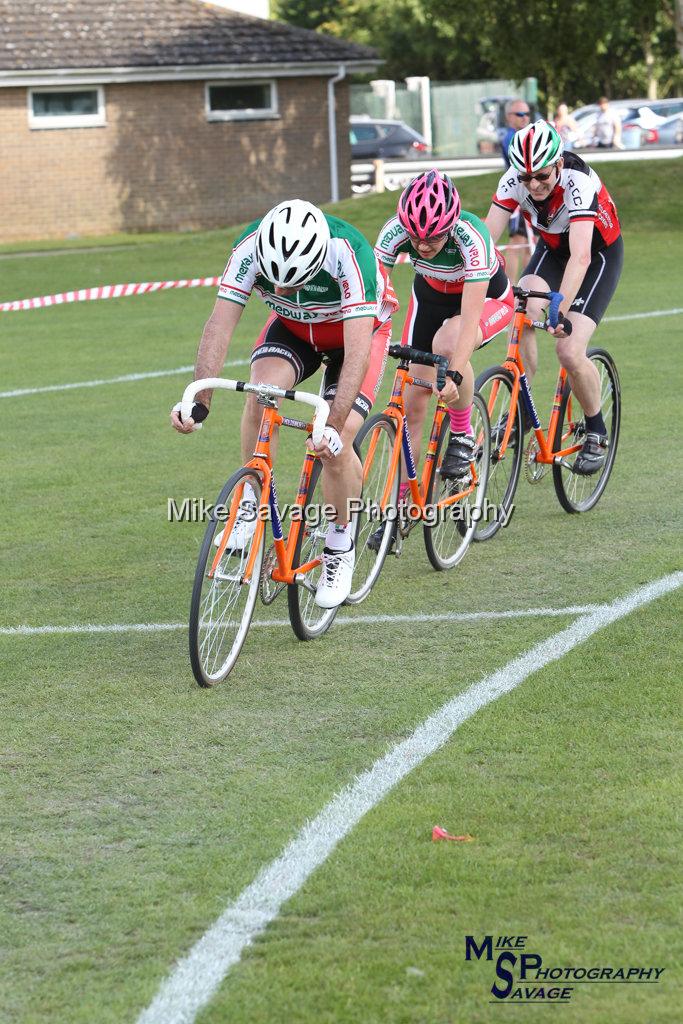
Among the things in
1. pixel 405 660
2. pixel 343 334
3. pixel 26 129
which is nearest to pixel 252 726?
pixel 405 660

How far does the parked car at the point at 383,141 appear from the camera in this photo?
48.5m

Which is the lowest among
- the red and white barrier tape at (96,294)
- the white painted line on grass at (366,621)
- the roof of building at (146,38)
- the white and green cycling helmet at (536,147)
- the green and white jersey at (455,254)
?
the red and white barrier tape at (96,294)

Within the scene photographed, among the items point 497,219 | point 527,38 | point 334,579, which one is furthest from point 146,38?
point 334,579

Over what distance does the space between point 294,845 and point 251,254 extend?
289cm

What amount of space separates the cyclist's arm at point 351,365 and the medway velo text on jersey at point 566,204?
262cm

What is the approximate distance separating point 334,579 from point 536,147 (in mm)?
3019

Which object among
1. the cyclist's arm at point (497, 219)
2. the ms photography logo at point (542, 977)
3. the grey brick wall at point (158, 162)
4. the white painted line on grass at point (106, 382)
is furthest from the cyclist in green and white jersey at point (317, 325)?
the grey brick wall at point (158, 162)

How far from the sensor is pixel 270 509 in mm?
6512

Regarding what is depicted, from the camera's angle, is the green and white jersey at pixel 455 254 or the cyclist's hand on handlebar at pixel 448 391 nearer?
the cyclist's hand on handlebar at pixel 448 391

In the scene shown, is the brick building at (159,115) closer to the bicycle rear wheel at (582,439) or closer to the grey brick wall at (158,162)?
the grey brick wall at (158,162)

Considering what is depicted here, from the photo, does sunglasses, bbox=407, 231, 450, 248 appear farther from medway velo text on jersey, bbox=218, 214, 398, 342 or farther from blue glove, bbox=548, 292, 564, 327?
blue glove, bbox=548, 292, 564, 327

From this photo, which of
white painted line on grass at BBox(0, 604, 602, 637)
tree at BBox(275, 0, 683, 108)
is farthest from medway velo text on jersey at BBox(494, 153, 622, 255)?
tree at BBox(275, 0, 683, 108)

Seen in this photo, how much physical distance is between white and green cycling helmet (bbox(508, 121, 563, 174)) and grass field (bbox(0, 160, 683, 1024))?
206cm

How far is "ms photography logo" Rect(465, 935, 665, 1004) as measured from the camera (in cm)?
389
